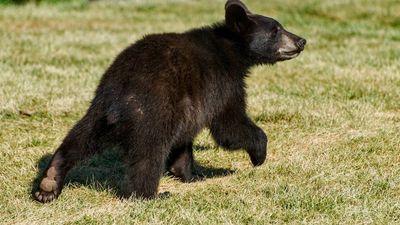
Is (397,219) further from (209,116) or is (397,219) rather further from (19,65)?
(19,65)

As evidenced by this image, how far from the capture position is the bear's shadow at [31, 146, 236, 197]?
21.3ft

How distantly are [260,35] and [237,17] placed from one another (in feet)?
1.01

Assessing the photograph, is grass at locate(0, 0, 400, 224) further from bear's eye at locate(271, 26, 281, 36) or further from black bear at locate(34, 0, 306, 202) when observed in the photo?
bear's eye at locate(271, 26, 281, 36)

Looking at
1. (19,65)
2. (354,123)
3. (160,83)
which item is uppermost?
(160,83)

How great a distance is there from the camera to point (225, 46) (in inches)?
261

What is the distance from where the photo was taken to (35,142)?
792 cm

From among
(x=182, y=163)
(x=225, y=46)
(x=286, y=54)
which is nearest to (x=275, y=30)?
(x=286, y=54)

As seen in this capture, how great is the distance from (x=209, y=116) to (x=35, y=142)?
2.53 m

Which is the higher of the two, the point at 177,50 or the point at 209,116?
the point at 177,50

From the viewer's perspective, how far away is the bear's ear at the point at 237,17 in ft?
22.0

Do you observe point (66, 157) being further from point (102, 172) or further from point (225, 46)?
point (225, 46)

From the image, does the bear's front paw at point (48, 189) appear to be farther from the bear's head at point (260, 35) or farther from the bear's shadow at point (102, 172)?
the bear's head at point (260, 35)

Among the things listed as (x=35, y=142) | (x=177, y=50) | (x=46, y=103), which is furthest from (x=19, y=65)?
(x=177, y=50)

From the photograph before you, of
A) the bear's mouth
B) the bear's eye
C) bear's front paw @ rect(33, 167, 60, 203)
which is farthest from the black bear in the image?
the bear's mouth
